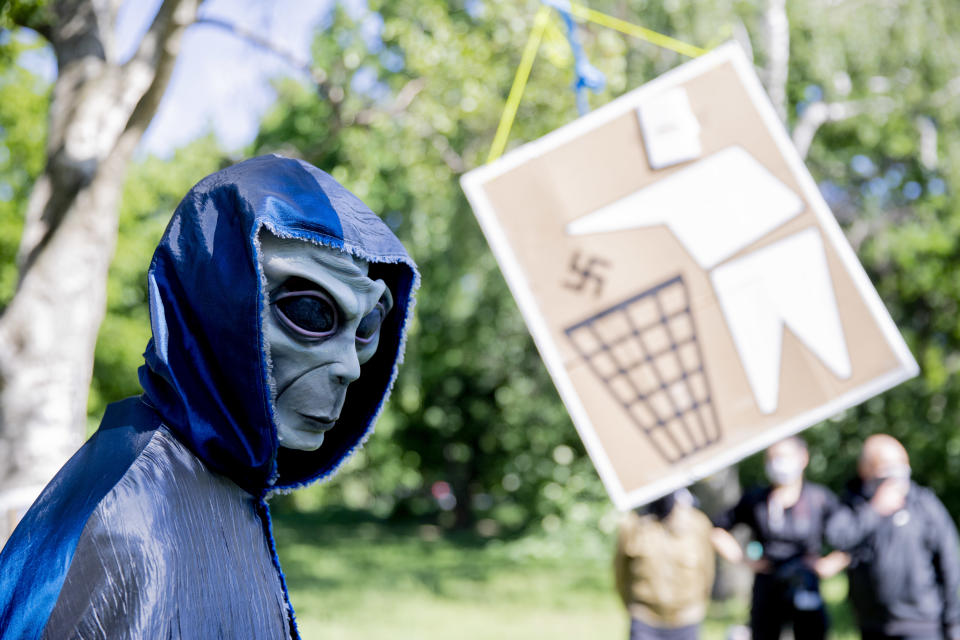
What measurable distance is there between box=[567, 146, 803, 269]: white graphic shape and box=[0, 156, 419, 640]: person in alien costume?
2543 millimetres

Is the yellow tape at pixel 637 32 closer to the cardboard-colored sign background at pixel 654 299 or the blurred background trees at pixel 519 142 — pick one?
the cardboard-colored sign background at pixel 654 299

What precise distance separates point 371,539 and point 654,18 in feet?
52.5

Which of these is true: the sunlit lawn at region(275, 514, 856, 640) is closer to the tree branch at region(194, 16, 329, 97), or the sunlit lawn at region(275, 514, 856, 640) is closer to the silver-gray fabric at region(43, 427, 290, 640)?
the tree branch at region(194, 16, 329, 97)

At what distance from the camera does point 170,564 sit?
1.04 m

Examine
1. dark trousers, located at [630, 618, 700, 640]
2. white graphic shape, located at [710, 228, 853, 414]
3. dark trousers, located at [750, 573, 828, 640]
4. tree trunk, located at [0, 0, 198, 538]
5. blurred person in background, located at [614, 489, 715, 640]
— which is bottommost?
dark trousers, located at [750, 573, 828, 640]

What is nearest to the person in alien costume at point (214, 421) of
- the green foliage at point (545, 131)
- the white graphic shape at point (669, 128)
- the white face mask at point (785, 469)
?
the white graphic shape at point (669, 128)

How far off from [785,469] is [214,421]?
4552 mm

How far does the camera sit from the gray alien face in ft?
3.88

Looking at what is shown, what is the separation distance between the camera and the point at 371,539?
23.8 meters

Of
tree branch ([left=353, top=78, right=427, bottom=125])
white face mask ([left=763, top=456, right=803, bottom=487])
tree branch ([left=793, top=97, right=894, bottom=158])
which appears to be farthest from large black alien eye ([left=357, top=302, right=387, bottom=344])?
tree branch ([left=793, top=97, right=894, bottom=158])

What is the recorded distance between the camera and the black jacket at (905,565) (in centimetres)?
496

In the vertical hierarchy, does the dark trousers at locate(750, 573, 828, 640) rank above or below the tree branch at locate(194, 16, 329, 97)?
below

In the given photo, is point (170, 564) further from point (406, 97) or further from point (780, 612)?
point (406, 97)

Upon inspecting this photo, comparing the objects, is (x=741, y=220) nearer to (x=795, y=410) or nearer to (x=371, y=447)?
(x=795, y=410)
